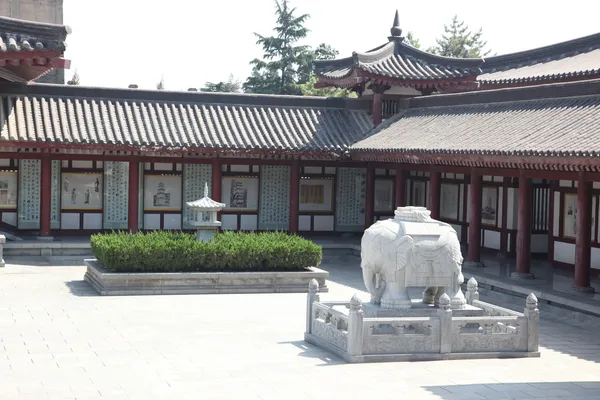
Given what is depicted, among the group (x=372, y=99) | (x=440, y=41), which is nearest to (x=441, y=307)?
(x=372, y=99)

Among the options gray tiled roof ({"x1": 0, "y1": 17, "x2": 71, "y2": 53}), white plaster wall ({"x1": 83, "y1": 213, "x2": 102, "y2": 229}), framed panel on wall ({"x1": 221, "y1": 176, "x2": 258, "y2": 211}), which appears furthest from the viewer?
framed panel on wall ({"x1": 221, "y1": 176, "x2": 258, "y2": 211})

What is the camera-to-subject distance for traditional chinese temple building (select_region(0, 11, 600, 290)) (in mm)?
23016

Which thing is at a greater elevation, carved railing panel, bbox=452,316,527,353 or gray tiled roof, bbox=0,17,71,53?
gray tiled roof, bbox=0,17,71,53

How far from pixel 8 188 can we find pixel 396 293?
51.0ft

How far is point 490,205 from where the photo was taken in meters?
26.3

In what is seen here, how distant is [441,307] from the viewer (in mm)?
13805

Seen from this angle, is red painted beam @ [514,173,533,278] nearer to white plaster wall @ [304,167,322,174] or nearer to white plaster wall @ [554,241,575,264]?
white plaster wall @ [554,241,575,264]

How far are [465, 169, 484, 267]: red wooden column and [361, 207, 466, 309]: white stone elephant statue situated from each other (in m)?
8.26

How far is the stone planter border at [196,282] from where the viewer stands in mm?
19438

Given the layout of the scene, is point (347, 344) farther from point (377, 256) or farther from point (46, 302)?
point (46, 302)

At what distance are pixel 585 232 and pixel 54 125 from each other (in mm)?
14593

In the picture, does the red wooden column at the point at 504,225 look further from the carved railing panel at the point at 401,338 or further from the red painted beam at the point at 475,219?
the carved railing panel at the point at 401,338

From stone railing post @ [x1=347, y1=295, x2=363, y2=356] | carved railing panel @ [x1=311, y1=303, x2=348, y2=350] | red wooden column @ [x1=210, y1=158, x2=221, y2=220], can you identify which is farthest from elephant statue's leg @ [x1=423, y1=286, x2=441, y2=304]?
red wooden column @ [x1=210, y1=158, x2=221, y2=220]

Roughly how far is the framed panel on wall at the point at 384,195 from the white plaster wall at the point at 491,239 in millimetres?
4267
